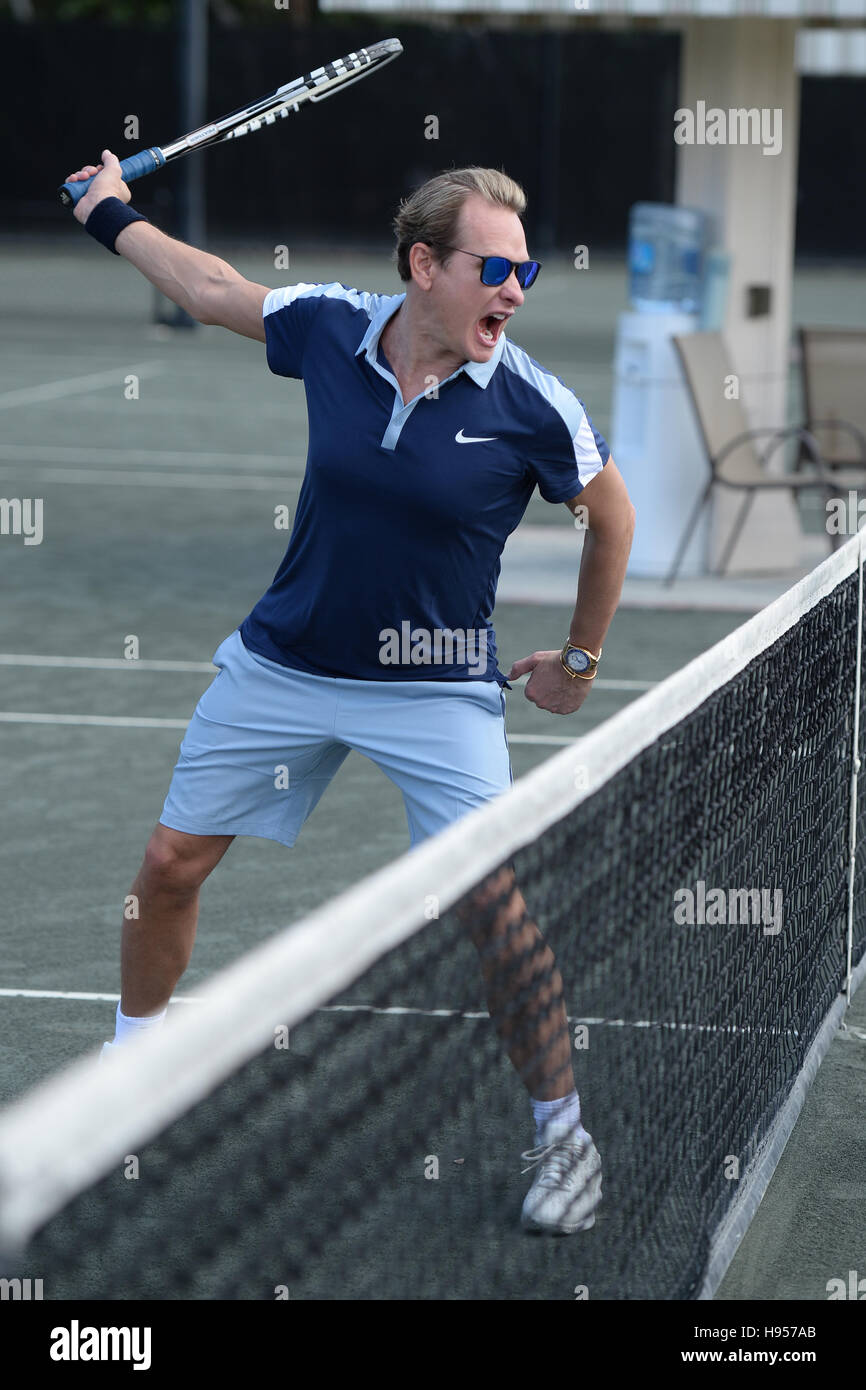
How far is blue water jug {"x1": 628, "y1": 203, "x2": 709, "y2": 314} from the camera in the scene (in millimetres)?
10711

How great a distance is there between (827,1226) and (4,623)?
21.9 ft

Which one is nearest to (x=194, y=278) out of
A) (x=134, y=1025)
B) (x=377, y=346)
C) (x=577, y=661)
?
(x=377, y=346)

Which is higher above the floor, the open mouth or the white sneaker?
the open mouth

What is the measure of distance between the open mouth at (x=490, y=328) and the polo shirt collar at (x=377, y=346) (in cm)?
3

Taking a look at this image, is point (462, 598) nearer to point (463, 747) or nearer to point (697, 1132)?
point (463, 747)

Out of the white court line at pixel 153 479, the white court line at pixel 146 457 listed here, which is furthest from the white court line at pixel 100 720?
the white court line at pixel 146 457

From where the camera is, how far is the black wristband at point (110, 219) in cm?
418

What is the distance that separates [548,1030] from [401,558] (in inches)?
37.0

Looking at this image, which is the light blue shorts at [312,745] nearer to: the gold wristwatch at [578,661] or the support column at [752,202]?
the gold wristwatch at [578,661]

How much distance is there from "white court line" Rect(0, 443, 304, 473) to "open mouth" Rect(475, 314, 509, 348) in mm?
11447

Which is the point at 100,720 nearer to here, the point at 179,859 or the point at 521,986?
the point at 179,859

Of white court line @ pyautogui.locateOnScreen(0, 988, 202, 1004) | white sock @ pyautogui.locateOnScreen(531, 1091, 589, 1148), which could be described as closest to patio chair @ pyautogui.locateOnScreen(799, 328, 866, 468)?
white court line @ pyautogui.locateOnScreen(0, 988, 202, 1004)

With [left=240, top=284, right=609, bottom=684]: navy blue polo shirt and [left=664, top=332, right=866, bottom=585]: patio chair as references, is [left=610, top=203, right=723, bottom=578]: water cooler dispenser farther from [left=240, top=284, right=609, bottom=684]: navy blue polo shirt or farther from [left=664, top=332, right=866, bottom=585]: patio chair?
[left=240, top=284, right=609, bottom=684]: navy blue polo shirt

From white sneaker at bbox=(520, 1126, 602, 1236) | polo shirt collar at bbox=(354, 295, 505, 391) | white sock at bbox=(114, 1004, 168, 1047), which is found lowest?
white sneaker at bbox=(520, 1126, 602, 1236)
